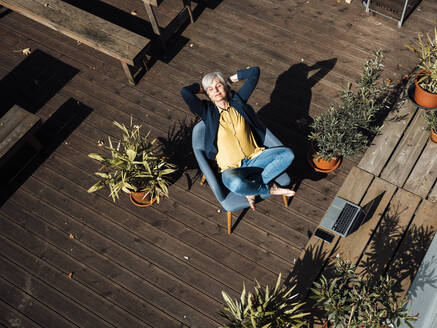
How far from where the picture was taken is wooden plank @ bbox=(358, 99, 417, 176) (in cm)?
387

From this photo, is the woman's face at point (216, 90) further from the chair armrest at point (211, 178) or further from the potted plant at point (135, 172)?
the potted plant at point (135, 172)

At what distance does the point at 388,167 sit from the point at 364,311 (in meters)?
1.52

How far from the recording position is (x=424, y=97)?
12.8 feet

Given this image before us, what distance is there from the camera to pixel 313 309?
3396mm

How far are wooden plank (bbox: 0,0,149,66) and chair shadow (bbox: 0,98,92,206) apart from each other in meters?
0.78

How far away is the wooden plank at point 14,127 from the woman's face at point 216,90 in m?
2.14

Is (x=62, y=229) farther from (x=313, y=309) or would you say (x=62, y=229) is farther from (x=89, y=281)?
(x=313, y=309)

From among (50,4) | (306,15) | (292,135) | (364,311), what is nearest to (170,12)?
(50,4)

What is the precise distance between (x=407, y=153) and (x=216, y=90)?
2176mm

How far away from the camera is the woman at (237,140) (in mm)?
3172

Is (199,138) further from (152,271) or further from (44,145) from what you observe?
(44,145)

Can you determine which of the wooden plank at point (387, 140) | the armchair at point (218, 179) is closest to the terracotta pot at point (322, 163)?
the wooden plank at point (387, 140)

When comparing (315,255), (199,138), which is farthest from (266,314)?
(199,138)

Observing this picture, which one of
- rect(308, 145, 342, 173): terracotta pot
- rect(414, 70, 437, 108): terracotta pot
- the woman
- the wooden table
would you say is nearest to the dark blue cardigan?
the woman
